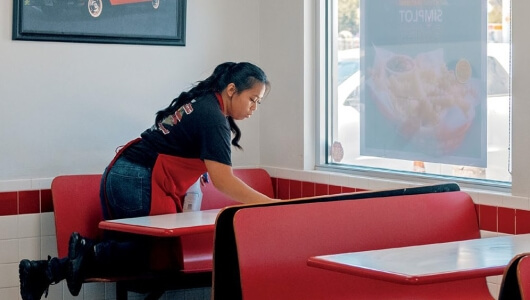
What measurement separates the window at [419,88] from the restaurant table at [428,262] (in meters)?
1.31

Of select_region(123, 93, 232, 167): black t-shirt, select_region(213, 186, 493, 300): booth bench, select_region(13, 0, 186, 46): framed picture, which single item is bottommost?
select_region(213, 186, 493, 300): booth bench

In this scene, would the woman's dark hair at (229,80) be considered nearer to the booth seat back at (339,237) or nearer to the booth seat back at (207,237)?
the booth seat back at (207,237)

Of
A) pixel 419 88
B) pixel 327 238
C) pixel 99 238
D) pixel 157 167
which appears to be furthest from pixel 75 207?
pixel 419 88

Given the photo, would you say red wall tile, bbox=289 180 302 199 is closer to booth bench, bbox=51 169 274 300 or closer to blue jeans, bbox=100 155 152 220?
booth bench, bbox=51 169 274 300

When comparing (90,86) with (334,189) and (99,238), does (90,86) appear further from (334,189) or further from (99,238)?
(334,189)

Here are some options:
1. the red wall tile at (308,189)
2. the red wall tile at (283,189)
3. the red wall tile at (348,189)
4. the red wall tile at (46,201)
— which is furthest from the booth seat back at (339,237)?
the red wall tile at (46,201)

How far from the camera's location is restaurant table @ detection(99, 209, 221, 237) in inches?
160

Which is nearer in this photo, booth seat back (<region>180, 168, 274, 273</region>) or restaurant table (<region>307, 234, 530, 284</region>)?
restaurant table (<region>307, 234, 530, 284</region>)

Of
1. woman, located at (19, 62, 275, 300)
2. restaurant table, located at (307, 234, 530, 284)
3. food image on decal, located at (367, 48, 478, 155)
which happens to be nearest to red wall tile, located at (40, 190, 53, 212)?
woman, located at (19, 62, 275, 300)

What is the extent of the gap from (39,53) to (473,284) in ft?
9.30

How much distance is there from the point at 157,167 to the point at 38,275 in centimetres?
84

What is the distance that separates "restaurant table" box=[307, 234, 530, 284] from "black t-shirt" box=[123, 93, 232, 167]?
1.51 m

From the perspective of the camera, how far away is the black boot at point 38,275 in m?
4.76

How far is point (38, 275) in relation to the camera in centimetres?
481
